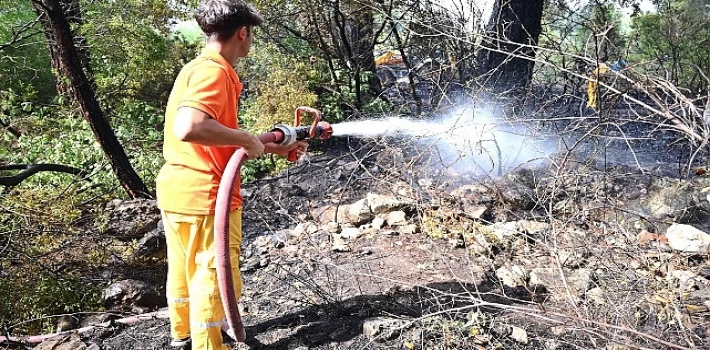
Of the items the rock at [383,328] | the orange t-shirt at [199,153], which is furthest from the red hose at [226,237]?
the rock at [383,328]

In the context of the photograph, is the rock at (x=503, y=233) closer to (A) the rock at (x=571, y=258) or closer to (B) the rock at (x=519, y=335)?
(A) the rock at (x=571, y=258)

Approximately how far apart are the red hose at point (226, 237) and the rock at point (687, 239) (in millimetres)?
A: 3075

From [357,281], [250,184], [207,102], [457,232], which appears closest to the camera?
[207,102]

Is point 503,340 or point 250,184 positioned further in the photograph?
point 250,184

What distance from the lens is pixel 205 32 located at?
2.38m

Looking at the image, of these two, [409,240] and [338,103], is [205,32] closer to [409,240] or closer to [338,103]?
[409,240]

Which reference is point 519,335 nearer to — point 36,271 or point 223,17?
point 223,17

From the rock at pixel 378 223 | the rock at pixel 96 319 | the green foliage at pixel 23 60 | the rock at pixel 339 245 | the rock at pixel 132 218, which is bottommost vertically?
the rock at pixel 96 319

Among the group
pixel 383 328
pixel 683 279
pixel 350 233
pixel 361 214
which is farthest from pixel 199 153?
pixel 683 279

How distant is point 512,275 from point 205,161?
2.06 meters

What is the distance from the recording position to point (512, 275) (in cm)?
348

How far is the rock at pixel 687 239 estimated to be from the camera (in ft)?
12.6

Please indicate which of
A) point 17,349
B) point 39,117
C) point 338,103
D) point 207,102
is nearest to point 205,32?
point 207,102

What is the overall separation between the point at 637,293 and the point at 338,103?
5.16 metres
